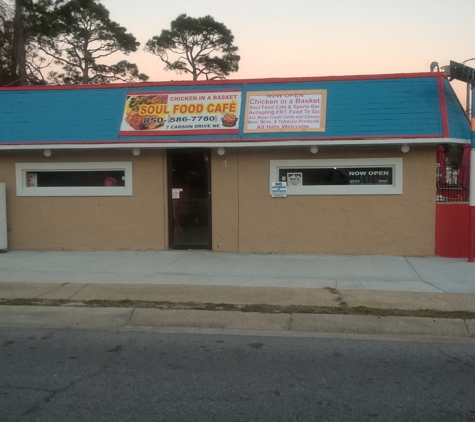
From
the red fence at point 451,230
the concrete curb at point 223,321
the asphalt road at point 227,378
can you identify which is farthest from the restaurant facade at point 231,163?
the asphalt road at point 227,378

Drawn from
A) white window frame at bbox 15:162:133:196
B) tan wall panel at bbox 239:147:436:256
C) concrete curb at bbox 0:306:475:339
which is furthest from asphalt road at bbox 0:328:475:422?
white window frame at bbox 15:162:133:196

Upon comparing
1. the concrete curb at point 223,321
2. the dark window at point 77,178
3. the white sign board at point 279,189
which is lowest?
the concrete curb at point 223,321

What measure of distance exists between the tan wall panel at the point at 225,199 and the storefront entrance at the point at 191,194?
0.18 m

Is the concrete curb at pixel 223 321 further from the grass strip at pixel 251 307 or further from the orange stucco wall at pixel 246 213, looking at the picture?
the orange stucco wall at pixel 246 213

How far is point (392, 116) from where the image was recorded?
11039 mm

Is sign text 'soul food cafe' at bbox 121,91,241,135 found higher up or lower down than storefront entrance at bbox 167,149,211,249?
higher up

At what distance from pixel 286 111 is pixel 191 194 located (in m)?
2.72

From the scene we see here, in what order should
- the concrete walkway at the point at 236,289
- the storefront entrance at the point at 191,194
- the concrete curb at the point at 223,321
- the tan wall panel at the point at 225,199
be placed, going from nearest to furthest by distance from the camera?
the concrete curb at the point at 223,321, the concrete walkway at the point at 236,289, the tan wall panel at the point at 225,199, the storefront entrance at the point at 191,194

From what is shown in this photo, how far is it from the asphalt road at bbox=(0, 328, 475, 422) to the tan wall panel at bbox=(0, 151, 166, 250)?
533 cm

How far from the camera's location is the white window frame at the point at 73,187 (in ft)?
39.8

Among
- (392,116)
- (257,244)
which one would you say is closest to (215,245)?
(257,244)

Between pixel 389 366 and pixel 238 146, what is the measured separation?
6483mm

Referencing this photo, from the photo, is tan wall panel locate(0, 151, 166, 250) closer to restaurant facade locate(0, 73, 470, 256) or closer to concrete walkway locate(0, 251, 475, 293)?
restaurant facade locate(0, 73, 470, 256)

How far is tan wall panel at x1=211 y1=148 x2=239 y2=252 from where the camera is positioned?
1180cm
